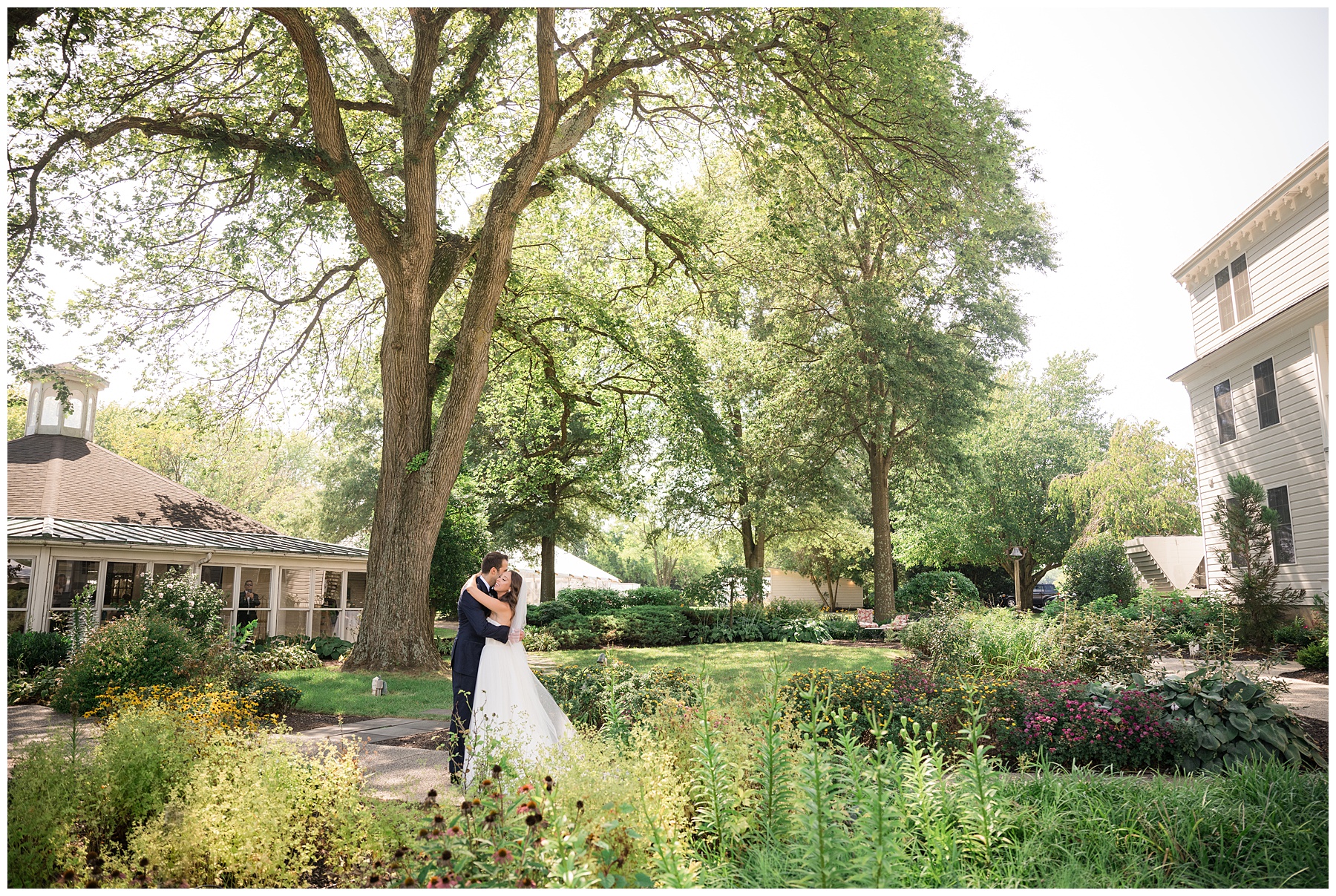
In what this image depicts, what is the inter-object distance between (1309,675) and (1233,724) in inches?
287

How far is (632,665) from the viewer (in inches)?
581

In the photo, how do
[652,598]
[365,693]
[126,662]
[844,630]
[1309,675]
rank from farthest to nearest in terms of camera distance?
[652,598] → [844,630] → [1309,675] → [365,693] → [126,662]

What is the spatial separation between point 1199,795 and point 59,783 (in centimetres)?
613

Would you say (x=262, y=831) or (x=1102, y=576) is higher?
(x=1102, y=576)

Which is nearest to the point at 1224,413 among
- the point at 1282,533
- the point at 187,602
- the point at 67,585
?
the point at 1282,533

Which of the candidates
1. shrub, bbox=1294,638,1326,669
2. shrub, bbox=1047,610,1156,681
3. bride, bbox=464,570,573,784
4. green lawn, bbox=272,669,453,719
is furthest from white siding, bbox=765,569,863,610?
bride, bbox=464,570,573,784

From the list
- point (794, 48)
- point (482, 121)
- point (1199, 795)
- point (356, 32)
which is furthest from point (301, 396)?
point (1199, 795)

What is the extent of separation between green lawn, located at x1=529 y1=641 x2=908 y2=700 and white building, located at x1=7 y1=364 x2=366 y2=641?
19.8 feet

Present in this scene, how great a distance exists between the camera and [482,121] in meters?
14.8

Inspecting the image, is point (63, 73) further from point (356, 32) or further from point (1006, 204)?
point (1006, 204)

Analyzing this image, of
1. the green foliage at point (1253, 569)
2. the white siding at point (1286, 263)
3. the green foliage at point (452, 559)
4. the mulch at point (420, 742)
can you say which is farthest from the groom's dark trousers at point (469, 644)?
the white siding at point (1286, 263)

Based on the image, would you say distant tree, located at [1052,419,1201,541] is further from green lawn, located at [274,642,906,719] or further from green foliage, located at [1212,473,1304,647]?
green lawn, located at [274,642,906,719]

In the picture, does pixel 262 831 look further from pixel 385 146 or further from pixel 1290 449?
pixel 1290 449

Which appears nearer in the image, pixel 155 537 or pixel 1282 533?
pixel 155 537
